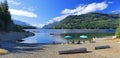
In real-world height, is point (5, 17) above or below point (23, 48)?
above

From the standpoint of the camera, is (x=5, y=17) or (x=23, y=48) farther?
(x=5, y=17)

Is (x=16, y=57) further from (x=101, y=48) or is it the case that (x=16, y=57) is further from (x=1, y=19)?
(x=1, y=19)

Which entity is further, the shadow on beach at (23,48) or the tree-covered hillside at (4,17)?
the tree-covered hillside at (4,17)

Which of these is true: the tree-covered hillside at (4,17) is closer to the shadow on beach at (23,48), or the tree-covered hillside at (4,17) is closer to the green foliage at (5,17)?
the green foliage at (5,17)

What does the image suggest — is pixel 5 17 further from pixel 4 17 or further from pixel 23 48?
pixel 23 48

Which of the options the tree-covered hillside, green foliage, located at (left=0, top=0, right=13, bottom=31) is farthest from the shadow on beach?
green foliage, located at (left=0, top=0, right=13, bottom=31)

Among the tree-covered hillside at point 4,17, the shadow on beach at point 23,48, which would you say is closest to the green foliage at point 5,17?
the tree-covered hillside at point 4,17

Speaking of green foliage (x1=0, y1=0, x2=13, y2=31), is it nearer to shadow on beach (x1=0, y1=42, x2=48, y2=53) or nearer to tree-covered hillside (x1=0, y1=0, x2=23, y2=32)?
tree-covered hillside (x1=0, y1=0, x2=23, y2=32)

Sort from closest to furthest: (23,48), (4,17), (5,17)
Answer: (23,48) < (4,17) < (5,17)

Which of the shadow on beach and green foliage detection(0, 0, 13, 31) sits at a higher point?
green foliage detection(0, 0, 13, 31)

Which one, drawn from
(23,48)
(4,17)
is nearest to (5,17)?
(4,17)

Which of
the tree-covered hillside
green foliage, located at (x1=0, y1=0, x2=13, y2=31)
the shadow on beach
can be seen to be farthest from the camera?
green foliage, located at (x1=0, y1=0, x2=13, y2=31)

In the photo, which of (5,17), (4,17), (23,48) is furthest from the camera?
(5,17)

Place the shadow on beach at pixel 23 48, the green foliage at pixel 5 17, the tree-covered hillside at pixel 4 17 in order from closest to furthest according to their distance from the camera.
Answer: the shadow on beach at pixel 23 48 < the tree-covered hillside at pixel 4 17 < the green foliage at pixel 5 17
